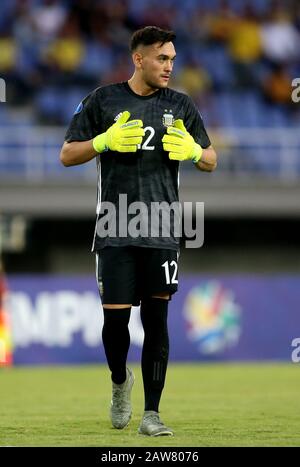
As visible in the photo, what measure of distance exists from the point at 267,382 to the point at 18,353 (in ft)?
17.5

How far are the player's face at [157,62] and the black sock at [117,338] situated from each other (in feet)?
4.82

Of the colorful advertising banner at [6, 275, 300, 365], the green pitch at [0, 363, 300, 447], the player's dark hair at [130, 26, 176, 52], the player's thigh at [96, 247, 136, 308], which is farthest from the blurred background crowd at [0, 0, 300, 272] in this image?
the player's thigh at [96, 247, 136, 308]

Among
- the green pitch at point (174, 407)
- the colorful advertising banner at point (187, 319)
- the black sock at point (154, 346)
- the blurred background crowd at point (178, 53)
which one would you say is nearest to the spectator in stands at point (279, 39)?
the blurred background crowd at point (178, 53)

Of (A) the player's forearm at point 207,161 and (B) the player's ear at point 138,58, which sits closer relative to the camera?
(B) the player's ear at point 138,58

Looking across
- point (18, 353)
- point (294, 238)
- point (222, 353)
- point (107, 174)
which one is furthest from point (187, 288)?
point (107, 174)

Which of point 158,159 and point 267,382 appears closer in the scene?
point 158,159

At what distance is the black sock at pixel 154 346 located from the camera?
745 cm

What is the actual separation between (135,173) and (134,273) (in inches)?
24.7

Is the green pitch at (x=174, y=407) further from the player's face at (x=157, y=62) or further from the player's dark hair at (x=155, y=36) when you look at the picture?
the player's dark hair at (x=155, y=36)

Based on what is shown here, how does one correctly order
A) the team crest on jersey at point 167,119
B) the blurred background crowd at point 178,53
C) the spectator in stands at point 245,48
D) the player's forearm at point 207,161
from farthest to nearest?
the spectator in stands at point 245,48 < the blurred background crowd at point 178,53 < the player's forearm at point 207,161 < the team crest on jersey at point 167,119

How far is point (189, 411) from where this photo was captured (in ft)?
30.6

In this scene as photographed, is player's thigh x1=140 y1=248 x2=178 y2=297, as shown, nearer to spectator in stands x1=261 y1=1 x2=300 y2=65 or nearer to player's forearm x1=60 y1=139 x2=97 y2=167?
player's forearm x1=60 y1=139 x2=97 y2=167

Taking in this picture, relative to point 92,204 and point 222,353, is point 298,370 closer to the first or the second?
point 222,353

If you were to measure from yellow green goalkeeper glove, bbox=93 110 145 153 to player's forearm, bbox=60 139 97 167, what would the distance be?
0.11 metres
